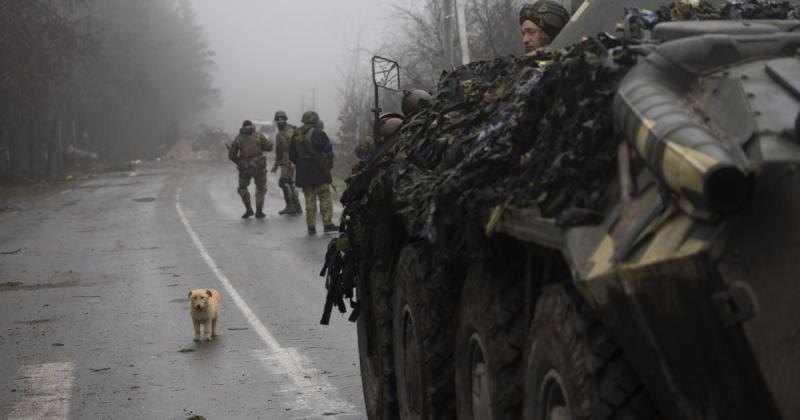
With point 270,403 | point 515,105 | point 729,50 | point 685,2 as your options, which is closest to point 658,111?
point 729,50

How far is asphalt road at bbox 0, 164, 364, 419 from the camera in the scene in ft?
33.4

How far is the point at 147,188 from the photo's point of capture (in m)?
43.7

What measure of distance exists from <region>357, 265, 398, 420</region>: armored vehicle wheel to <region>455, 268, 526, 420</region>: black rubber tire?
1893mm

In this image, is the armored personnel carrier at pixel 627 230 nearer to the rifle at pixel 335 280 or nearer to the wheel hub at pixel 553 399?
the wheel hub at pixel 553 399

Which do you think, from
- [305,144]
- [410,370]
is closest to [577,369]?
[410,370]

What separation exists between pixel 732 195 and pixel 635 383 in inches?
33.1

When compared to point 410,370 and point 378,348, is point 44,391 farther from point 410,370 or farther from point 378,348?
point 410,370

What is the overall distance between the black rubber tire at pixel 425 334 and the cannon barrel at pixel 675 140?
2.21 metres

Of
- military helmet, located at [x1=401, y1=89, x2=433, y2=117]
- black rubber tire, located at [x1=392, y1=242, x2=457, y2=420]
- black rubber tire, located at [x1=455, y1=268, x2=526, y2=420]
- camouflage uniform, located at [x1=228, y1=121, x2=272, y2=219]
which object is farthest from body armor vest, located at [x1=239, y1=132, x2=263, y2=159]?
black rubber tire, located at [x1=455, y1=268, x2=526, y2=420]

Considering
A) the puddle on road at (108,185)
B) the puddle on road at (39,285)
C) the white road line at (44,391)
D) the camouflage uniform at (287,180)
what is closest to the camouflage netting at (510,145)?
the white road line at (44,391)

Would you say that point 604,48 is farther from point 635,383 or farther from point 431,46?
point 431,46

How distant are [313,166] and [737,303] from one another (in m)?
22.0

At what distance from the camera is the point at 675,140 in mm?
3775

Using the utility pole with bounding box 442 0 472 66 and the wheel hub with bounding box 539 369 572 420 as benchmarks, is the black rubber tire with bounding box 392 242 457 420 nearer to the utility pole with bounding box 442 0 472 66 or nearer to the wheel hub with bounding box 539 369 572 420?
the wheel hub with bounding box 539 369 572 420
